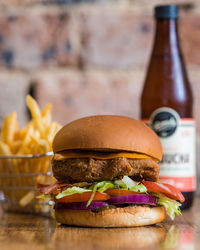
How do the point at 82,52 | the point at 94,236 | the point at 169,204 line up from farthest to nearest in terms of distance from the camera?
the point at 82,52 < the point at 169,204 < the point at 94,236

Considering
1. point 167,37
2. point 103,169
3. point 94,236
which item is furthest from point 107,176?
point 167,37

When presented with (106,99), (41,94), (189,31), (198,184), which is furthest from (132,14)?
(198,184)

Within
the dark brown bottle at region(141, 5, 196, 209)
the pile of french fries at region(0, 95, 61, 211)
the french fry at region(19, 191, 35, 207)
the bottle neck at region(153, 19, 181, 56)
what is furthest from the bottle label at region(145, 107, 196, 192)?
the french fry at region(19, 191, 35, 207)

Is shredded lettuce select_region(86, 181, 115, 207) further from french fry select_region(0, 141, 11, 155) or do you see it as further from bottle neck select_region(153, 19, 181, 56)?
bottle neck select_region(153, 19, 181, 56)

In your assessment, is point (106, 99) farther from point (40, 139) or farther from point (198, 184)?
point (40, 139)

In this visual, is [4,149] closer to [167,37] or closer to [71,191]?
[71,191]

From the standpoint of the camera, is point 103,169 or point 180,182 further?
point 180,182

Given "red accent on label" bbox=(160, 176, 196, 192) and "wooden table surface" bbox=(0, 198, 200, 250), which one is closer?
"wooden table surface" bbox=(0, 198, 200, 250)
